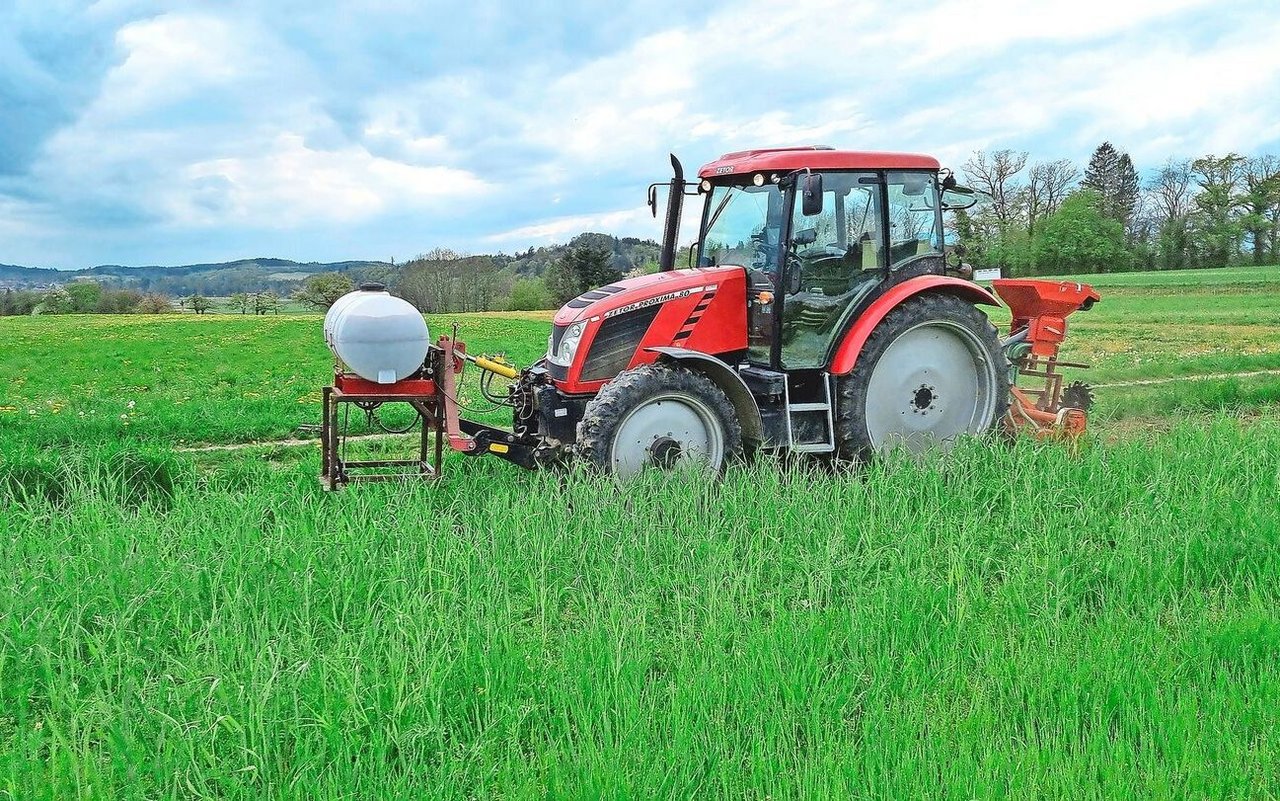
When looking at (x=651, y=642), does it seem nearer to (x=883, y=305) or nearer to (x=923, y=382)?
(x=883, y=305)

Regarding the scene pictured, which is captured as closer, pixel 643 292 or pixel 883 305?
pixel 643 292

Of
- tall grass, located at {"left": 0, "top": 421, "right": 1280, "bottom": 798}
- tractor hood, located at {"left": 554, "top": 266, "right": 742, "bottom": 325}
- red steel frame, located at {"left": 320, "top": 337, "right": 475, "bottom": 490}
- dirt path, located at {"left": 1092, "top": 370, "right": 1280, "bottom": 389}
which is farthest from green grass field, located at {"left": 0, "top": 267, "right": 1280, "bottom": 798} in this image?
dirt path, located at {"left": 1092, "top": 370, "right": 1280, "bottom": 389}

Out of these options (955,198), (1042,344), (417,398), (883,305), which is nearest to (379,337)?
(417,398)

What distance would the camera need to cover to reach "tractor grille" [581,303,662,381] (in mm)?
7371

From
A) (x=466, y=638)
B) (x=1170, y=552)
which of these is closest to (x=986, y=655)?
(x=1170, y=552)

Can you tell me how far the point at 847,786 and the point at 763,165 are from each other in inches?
215

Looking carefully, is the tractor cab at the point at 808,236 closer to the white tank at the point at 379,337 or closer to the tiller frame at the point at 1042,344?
the tiller frame at the point at 1042,344

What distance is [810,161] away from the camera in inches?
301

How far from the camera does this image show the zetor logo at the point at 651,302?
24.2 ft

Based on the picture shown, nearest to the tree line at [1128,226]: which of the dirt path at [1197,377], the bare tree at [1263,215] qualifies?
the bare tree at [1263,215]

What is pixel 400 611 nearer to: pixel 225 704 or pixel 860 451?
pixel 225 704

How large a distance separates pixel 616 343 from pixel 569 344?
0.37 m

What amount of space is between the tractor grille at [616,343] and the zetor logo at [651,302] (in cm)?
3

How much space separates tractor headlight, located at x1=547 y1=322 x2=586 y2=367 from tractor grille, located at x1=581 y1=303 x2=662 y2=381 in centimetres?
12
